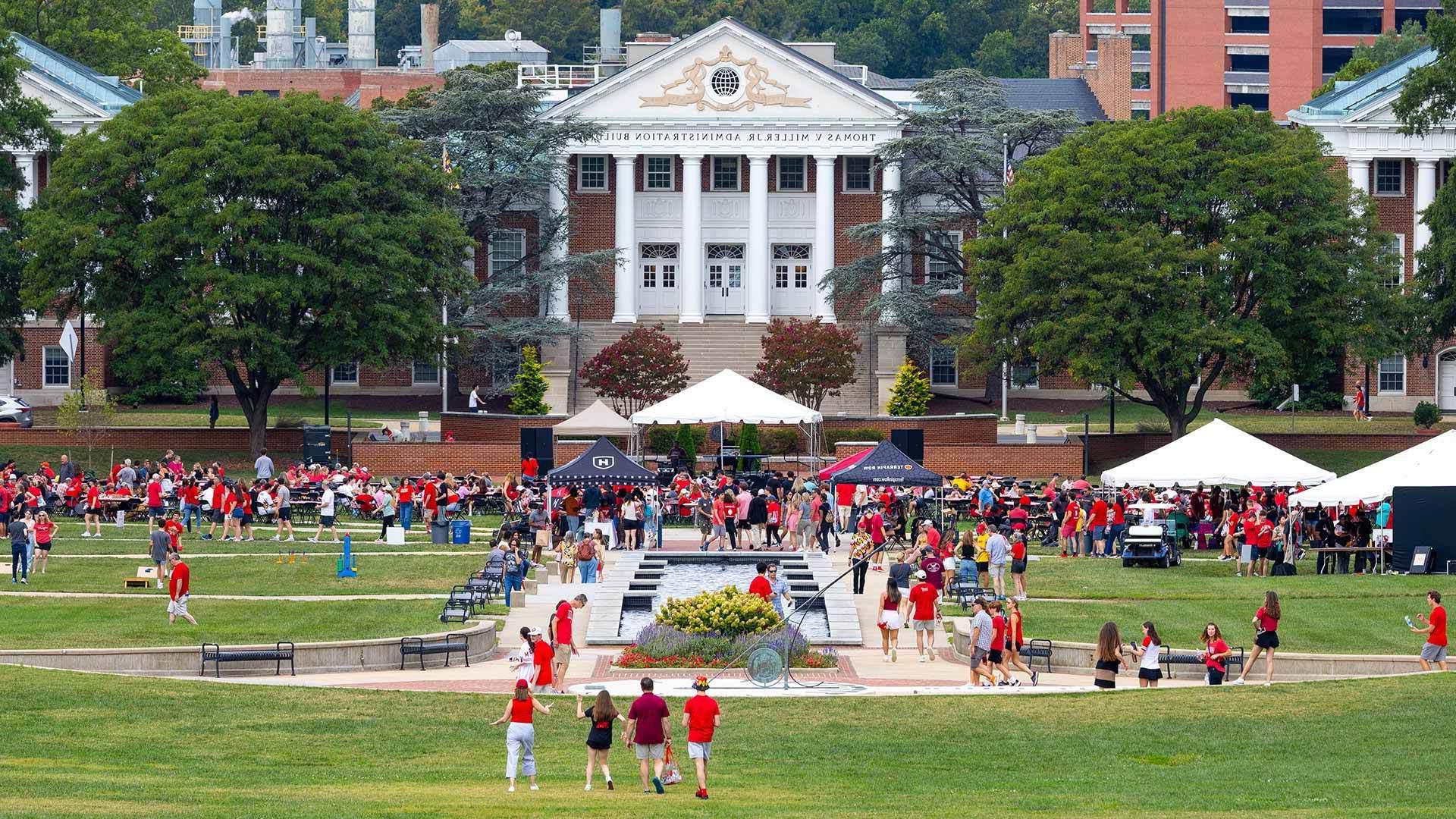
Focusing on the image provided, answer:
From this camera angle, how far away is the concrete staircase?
77312 mm

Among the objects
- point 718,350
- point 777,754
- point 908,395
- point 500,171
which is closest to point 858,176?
point 718,350

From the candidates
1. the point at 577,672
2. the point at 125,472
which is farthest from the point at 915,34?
the point at 577,672

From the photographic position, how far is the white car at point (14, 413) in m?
68.7

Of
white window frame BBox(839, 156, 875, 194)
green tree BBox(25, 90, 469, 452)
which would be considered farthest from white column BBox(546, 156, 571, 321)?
green tree BBox(25, 90, 469, 452)

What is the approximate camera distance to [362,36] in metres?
145

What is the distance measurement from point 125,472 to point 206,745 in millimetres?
28055

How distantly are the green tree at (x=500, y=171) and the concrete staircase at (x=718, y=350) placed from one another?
5.88 ft

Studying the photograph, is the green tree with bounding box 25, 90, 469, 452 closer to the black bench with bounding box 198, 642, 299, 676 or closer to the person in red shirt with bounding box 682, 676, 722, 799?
the black bench with bounding box 198, 642, 299, 676

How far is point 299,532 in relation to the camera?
51812 mm

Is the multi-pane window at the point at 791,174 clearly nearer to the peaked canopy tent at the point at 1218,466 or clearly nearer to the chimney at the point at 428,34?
the peaked canopy tent at the point at 1218,466

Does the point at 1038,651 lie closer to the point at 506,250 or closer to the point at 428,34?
the point at 506,250

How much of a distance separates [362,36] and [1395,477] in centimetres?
10823

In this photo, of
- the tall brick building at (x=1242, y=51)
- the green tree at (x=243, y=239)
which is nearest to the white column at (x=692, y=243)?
the green tree at (x=243, y=239)

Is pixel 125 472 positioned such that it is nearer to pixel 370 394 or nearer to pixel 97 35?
pixel 370 394
